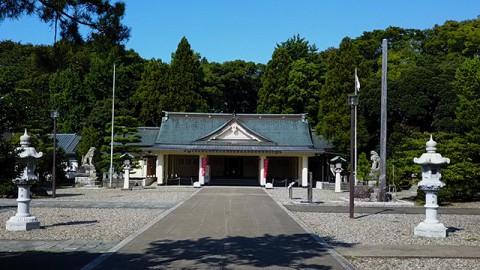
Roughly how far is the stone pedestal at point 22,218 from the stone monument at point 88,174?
781 inches

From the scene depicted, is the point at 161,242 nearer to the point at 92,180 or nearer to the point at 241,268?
the point at 241,268

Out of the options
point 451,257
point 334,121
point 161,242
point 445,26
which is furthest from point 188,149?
point 445,26

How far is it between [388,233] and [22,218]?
369 inches

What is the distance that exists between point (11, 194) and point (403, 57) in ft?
120

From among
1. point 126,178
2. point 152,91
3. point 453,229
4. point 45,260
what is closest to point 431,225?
point 453,229

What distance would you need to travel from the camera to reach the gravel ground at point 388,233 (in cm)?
850

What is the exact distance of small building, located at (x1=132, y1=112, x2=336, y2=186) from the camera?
112 ft

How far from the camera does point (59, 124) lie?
4919 cm

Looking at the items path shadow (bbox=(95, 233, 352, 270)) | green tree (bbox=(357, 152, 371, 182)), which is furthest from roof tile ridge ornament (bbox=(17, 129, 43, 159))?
green tree (bbox=(357, 152, 371, 182))

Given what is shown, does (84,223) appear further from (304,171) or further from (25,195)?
(304,171)

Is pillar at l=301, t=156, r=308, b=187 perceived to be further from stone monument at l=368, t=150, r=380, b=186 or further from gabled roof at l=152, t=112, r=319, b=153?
stone monument at l=368, t=150, r=380, b=186

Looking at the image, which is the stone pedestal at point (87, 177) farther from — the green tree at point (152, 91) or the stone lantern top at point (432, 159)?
the stone lantern top at point (432, 159)

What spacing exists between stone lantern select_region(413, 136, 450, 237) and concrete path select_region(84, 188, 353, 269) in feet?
9.94

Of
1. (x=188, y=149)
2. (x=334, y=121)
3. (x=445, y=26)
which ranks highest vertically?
(x=445, y=26)
